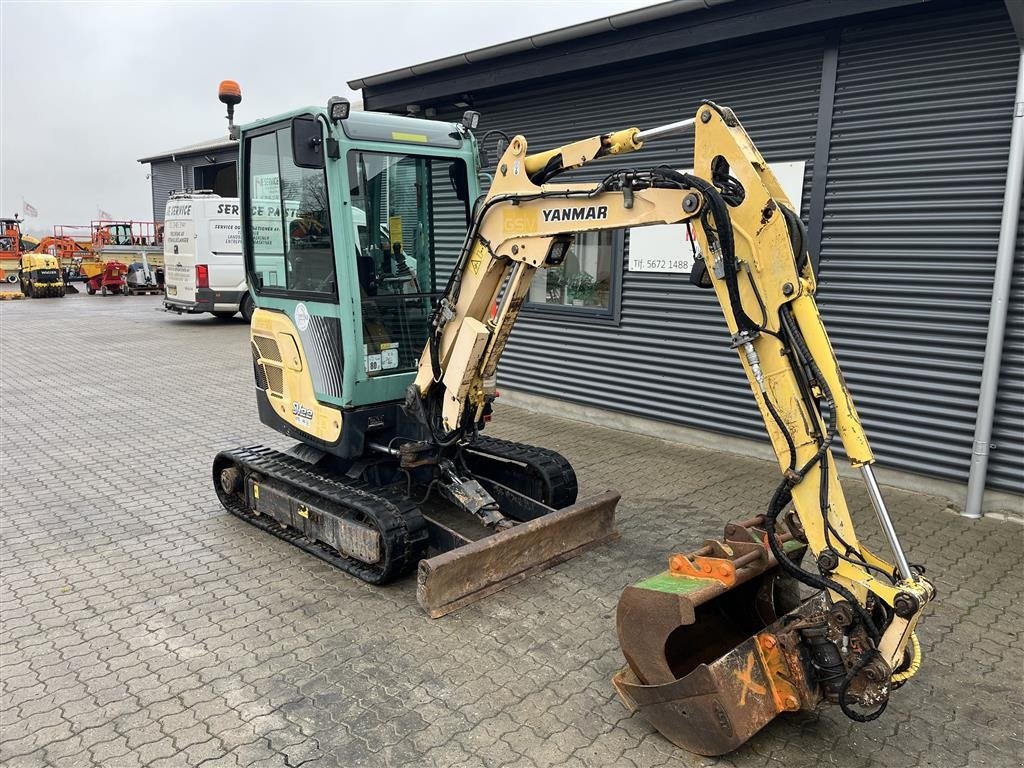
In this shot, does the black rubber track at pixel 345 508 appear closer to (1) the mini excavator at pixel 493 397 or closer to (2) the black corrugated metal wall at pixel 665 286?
(1) the mini excavator at pixel 493 397

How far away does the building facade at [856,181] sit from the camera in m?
5.43

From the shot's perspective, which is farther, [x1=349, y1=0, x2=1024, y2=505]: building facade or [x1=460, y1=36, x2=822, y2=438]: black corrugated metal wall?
[x1=460, y1=36, x2=822, y2=438]: black corrugated metal wall

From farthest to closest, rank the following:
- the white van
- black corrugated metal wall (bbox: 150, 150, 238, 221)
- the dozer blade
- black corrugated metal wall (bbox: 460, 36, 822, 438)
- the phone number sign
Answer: black corrugated metal wall (bbox: 150, 150, 238, 221) < the white van < the phone number sign < black corrugated metal wall (bbox: 460, 36, 822, 438) < the dozer blade

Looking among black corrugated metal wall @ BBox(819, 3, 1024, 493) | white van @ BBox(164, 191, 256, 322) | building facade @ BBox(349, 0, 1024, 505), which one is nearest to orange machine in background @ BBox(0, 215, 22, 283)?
white van @ BBox(164, 191, 256, 322)

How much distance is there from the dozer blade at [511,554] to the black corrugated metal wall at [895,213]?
2734 millimetres

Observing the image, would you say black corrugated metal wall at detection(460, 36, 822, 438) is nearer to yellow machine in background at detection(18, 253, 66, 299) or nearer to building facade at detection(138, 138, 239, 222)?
building facade at detection(138, 138, 239, 222)

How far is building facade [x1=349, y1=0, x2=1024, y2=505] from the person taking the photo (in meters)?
5.43

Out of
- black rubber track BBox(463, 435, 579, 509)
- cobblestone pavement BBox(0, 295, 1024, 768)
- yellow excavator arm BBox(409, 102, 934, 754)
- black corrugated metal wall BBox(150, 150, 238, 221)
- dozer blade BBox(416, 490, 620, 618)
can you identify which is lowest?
cobblestone pavement BBox(0, 295, 1024, 768)

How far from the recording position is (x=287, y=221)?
15.6ft

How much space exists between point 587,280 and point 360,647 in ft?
17.9

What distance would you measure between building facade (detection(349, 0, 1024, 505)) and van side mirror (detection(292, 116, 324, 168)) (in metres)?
3.84

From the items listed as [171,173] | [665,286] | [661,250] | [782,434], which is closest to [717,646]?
[782,434]

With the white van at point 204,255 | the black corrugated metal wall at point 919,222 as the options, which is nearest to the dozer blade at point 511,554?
the black corrugated metal wall at point 919,222

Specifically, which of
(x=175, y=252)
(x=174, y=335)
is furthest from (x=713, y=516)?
(x=175, y=252)
